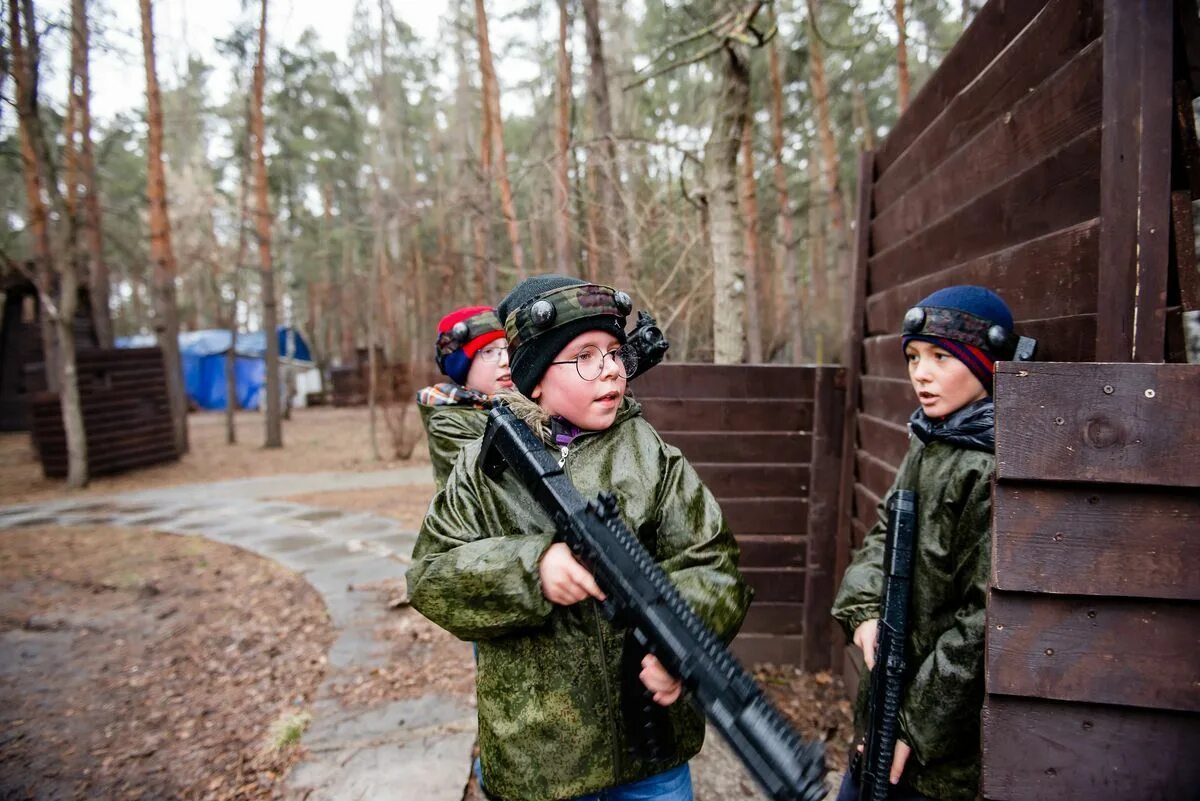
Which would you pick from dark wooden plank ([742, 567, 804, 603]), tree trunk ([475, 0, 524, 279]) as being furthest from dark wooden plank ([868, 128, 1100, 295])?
tree trunk ([475, 0, 524, 279])

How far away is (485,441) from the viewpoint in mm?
1572

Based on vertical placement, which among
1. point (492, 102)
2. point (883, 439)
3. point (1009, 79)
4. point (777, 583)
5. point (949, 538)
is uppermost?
point (492, 102)

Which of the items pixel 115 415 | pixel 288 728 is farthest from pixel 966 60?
pixel 115 415

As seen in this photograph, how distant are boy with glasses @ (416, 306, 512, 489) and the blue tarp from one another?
25.7 meters

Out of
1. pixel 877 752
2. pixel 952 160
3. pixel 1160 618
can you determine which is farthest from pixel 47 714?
pixel 952 160

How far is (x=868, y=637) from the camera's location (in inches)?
72.3

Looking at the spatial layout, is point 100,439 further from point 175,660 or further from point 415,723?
point 415,723

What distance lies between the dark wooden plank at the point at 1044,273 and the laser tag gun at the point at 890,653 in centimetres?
64

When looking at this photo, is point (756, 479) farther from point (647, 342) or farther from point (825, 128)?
point (825, 128)

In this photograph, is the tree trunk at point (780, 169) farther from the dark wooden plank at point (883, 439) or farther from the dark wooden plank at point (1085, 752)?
the dark wooden plank at point (1085, 752)

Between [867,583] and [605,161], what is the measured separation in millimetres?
4957

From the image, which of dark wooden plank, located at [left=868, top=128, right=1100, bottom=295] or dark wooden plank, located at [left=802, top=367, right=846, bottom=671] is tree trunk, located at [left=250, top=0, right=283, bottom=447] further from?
dark wooden plank, located at [left=868, top=128, right=1100, bottom=295]

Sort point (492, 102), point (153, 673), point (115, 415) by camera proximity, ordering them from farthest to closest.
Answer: point (115, 415) → point (492, 102) → point (153, 673)

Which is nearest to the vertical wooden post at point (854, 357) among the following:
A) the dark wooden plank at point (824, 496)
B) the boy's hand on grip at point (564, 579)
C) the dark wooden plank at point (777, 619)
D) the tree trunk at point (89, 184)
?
the dark wooden plank at point (824, 496)
